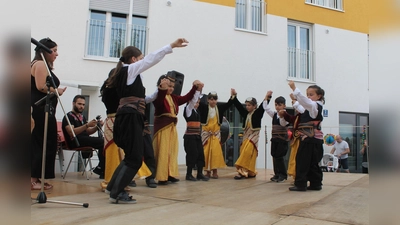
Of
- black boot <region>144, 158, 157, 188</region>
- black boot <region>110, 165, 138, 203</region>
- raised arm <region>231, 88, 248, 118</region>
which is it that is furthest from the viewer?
raised arm <region>231, 88, 248, 118</region>

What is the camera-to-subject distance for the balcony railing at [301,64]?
13047mm

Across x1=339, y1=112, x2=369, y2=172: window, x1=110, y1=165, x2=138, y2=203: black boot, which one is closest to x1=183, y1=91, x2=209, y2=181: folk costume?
x1=110, y1=165, x2=138, y2=203: black boot

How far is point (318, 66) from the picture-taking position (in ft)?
43.7

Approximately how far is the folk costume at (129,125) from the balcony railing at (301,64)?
33.7 feet

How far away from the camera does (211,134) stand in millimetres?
6629

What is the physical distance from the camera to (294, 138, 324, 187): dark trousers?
190 inches

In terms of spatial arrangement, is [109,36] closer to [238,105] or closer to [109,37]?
[109,37]

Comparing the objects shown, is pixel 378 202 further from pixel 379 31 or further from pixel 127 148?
pixel 127 148

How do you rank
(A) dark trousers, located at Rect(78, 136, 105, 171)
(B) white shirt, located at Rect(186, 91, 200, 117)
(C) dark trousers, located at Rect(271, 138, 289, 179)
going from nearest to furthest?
(B) white shirt, located at Rect(186, 91, 200, 117), (A) dark trousers, located at Rect(78, 136, 105, 171), (C) dark trousers, located at Rect(271, 138, 289, 179)

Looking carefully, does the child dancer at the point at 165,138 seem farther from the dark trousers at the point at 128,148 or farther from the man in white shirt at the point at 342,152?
the man in white shirt at the point at 342,152

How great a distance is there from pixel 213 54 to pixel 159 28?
6.84 feet

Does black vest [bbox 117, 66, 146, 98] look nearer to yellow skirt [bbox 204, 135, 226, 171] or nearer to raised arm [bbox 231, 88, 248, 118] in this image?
yellow skirt [bbox 204, 135, 226, 171]

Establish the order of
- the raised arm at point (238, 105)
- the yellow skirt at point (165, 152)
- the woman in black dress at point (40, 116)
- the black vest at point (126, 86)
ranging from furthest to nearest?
the raised arm at point (238, 105), the yellow skirt at point (165, 152), the woman in black dress at point (40, 116), the black vest at point (126, 86)

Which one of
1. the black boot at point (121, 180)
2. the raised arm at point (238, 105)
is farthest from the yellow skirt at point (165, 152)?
the raised arm at point (238, 105)
